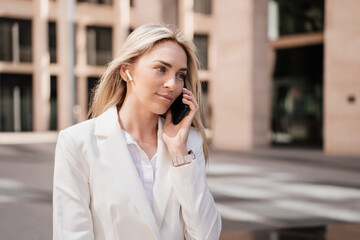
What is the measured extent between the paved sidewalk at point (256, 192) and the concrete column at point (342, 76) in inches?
45.7

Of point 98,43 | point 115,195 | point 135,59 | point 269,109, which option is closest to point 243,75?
point 269,109

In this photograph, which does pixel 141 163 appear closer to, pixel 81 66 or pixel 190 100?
pixel 190 100

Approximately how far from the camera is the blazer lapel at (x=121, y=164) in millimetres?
2037

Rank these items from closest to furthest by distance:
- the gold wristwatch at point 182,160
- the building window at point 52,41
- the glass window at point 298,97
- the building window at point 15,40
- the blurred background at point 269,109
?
the gold wristwatch at point 182,160
the blurred background at point 269,109
the glass window at point 298,97
the building window at point 15,40
the building window at point 52,41

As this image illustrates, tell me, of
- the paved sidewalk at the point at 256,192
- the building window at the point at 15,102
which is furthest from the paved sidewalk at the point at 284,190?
the building window at the point at 15,102

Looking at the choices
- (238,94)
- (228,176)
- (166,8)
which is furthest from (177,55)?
(166,8)

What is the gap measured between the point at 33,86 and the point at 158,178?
2788cm

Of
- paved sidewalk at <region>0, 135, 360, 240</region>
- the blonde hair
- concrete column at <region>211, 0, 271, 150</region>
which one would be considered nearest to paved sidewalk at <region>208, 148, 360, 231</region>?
paved sidewalk at <region>0, 135, 360, 240</region>

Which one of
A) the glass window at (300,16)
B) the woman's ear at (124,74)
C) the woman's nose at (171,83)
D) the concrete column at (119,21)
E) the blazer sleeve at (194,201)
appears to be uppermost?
the concrete column at (119,21)

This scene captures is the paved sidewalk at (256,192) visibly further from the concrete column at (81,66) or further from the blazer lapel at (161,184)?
the concrete column at (81,66)

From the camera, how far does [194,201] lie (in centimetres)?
212

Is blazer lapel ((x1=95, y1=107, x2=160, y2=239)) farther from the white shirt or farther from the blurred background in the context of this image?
the blurred background

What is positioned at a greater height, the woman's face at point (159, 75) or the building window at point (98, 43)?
the building window at point (98, 43)

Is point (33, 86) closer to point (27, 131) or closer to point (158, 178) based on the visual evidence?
point (27, 131)
